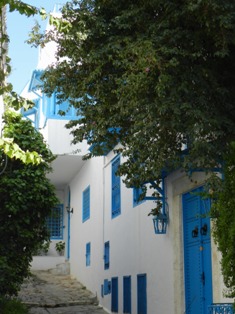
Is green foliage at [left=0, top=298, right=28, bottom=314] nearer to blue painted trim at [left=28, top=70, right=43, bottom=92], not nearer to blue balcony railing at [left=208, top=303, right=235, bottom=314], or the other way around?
blue balcony railing at [left=208, top=303, right=235, bottom=314]

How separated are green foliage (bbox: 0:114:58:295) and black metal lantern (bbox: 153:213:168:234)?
6.50 ft

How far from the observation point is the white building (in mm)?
9648

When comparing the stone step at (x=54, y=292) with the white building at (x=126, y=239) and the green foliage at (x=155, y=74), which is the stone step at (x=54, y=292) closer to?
the white building at (x=126, y=239)

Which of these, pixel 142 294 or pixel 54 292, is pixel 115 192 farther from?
pixel 54 292

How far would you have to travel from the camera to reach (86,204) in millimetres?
18547

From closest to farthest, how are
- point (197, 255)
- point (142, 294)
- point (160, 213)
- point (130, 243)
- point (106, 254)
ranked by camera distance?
point (197, 255) < point (160, 213) < point (142, 294) < point (130, 243) < point (106, 254)

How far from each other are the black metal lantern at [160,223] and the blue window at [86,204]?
727 centimetres

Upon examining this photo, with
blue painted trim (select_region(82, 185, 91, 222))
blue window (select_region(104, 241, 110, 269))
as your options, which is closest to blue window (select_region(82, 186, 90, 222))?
blue painted trim (select_region(82, 185, 91, 222))

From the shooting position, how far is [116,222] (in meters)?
14.5

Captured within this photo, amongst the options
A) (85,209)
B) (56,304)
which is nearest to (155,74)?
(56,304)

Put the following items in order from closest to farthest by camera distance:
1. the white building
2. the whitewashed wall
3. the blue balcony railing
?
1. the blue balcony railing
2. the white building
3. the whitewashed wall

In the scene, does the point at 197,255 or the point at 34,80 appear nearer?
the point at 197,255

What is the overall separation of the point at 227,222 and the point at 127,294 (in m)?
6.45

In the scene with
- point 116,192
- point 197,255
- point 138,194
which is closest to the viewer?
point 197,255
